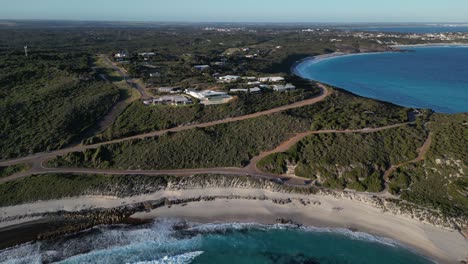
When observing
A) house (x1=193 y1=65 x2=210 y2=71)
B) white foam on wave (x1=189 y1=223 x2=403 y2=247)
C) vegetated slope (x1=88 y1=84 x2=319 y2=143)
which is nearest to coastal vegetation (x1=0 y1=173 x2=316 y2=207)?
white foam on wave (x1=189 y1=223 x2=403 y2=247)

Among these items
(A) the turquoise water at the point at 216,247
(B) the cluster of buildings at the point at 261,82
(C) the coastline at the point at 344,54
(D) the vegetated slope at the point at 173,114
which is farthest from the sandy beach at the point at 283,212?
(C) the coastline at the point at 344,54

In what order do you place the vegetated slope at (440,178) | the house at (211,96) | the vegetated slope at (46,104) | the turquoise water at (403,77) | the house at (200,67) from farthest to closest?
the house at (200,67) < the turquoise water at (403,77) < the house at (211,96) < the vegetated slope at (46,104) < the vegetated slope at (440,178)

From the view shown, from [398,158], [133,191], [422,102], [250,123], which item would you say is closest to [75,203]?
[133,191]

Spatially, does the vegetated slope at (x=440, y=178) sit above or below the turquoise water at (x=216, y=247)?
above

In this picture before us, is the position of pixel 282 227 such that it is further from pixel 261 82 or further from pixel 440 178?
pixel 261 82

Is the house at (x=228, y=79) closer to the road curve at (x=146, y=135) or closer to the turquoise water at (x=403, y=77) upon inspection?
the road curve at (x=146, y=135)

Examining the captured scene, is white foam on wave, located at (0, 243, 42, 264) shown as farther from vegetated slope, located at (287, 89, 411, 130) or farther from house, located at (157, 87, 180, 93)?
house, located at (157, 87, 180, 93)

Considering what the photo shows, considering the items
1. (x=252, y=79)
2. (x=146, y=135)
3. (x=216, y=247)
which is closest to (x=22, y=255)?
(x=216, y=247)
